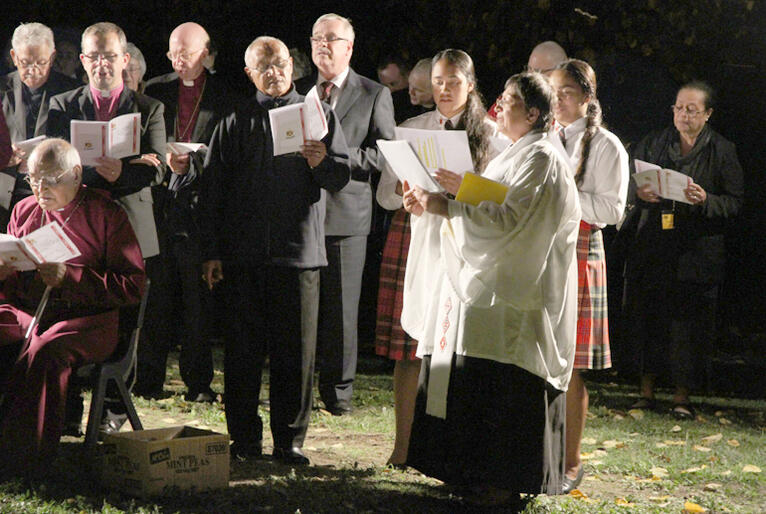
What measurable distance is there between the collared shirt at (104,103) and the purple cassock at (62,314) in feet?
2.79

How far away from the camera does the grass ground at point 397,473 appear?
17.4ft

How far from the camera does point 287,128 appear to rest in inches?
230

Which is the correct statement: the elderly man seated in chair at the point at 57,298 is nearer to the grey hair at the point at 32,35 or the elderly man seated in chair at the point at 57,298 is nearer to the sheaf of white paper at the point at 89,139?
the sheaf of white paper at the point at 89,139

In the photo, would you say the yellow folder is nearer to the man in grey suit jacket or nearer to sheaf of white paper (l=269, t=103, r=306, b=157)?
sheaf of white paper (l=269, t=103, r=306, b=157)

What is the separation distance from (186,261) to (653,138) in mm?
3519

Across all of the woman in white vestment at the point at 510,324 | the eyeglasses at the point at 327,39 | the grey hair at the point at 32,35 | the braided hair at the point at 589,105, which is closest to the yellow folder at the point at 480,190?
the woman in white vestment at the point at 510,324

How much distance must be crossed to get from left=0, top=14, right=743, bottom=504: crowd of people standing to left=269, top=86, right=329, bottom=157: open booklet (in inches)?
3.3

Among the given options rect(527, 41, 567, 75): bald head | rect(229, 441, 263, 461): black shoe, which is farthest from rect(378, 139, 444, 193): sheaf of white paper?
rect(527, 41, 567, 75): bald head

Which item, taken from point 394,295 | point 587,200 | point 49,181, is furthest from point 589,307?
point 49,181

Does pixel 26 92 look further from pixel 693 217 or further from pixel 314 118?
pixel 693 217

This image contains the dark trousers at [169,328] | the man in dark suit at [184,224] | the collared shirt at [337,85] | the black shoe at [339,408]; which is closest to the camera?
the collared shirt at [337,85]

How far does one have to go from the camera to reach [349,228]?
7723 millimetres

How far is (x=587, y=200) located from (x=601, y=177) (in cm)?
15

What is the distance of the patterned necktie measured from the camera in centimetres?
754
